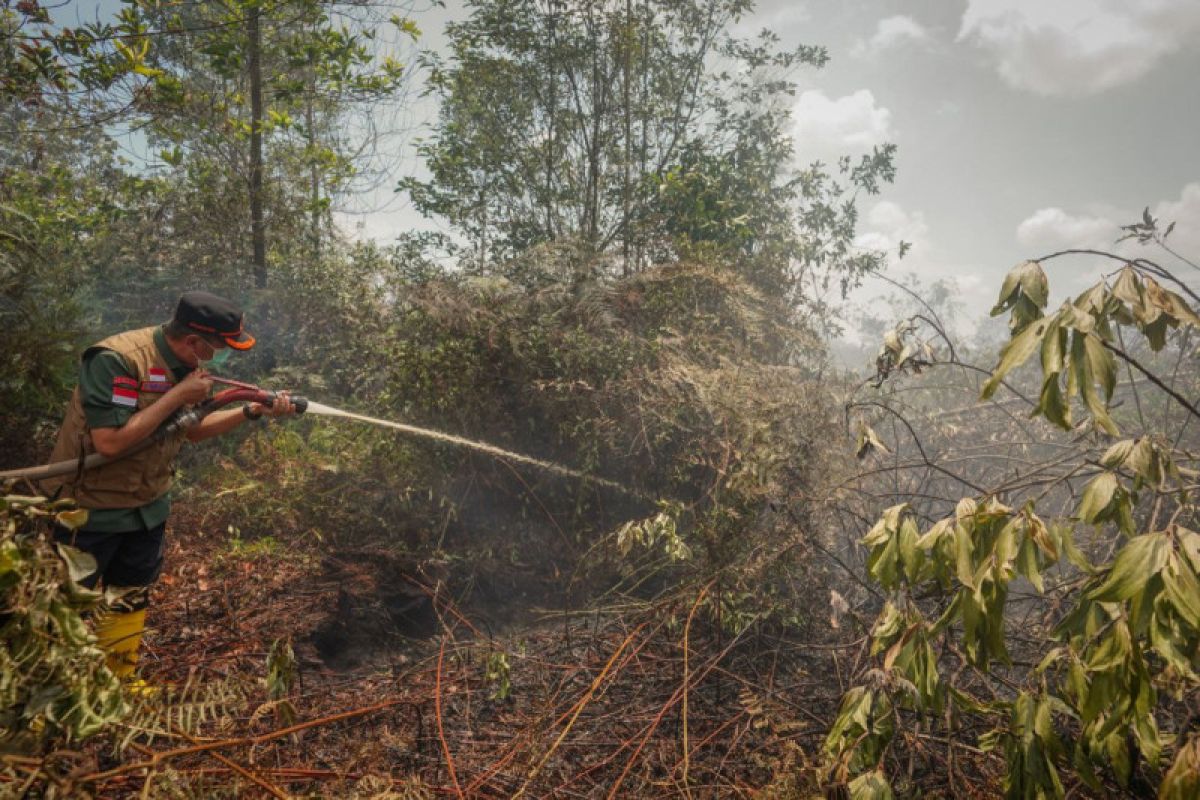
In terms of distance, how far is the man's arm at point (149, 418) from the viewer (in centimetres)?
242

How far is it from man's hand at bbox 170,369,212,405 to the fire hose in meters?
0.10

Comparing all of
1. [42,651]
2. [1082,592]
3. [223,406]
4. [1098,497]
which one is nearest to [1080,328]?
[1098,497]

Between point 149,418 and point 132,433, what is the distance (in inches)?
3.5

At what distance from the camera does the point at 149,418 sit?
8.17 feet

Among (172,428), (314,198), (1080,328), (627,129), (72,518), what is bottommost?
(72,518)

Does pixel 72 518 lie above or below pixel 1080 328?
below

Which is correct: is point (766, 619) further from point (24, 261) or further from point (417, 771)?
point (24, 261)

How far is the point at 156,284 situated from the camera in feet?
27.5

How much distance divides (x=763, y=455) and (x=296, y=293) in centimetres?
724

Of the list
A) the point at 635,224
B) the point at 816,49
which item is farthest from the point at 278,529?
the point at 816,49

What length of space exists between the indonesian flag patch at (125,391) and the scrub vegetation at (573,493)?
0.50m

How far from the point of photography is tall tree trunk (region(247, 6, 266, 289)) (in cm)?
666

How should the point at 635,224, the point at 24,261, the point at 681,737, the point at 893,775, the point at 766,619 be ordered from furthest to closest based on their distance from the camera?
the point at 635,224, the point at 24,261, the point at 766,619, the point at 681,737, the point at 893,775

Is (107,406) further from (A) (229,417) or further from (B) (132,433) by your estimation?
(A) (229,417)
